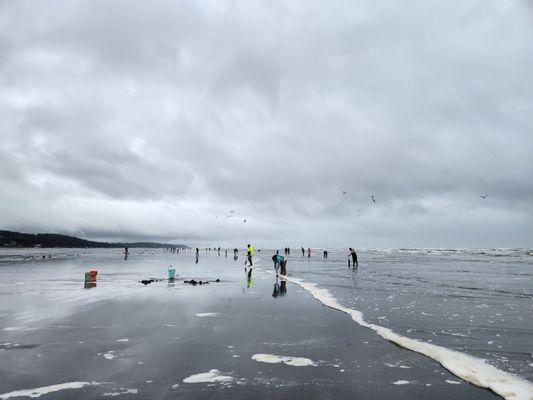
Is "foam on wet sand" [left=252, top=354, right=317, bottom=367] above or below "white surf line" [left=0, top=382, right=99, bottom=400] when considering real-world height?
below

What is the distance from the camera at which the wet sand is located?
702 cm

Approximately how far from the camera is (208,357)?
9.02 m

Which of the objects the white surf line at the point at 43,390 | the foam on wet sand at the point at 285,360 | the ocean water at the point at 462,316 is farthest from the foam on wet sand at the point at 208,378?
the ocean water at the point at 462,316

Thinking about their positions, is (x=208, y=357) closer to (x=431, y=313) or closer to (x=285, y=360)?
(x=285, y=360)

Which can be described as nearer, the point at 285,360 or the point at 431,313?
the point at 285,360

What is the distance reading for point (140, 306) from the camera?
16469 mm

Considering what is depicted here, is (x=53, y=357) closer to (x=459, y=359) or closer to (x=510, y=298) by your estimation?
(x=459, y=359)

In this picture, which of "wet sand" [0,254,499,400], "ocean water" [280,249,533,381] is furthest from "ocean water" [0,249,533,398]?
"wet sand" [0,254,499,400]

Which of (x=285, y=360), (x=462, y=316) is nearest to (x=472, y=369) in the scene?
(x=285, y=360)

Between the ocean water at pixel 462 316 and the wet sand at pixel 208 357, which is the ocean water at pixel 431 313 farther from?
the wet sand at pixel 208 357

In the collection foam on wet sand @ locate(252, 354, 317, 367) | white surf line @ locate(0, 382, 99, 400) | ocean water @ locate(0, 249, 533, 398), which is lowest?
ocean water @ locate(0, 249, 533, 398)

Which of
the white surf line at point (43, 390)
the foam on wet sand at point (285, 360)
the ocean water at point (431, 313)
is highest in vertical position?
the white surf line at point (43, 390)

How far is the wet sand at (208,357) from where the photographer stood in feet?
23.0

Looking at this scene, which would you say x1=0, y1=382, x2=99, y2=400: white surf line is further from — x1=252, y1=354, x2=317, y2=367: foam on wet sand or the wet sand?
x1=252, y1=354, x2=317, y2=367: foam on wet sand
